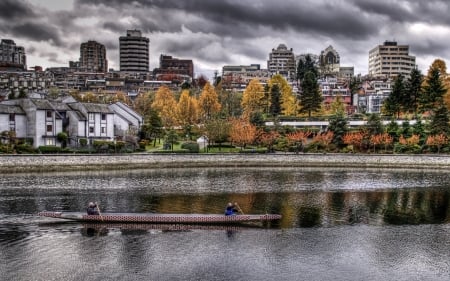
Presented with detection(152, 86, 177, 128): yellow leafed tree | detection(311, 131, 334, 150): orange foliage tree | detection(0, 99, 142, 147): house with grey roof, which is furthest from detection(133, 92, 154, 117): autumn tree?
detection(311, 131, 334, 150): orange foliage tree

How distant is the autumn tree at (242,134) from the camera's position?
9461 cm

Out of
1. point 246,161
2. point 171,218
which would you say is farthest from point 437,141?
point 171,218

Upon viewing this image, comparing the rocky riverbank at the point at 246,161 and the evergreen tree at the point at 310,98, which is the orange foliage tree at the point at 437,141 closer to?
the rocky riverbank at the point at 246,161

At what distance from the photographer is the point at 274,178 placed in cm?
6794

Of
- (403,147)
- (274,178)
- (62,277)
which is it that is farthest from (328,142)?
(62,277)

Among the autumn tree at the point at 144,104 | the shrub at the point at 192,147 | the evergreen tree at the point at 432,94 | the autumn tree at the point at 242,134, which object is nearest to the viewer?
the shrub at the point at 192,147

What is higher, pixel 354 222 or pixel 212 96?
pixel 212 96

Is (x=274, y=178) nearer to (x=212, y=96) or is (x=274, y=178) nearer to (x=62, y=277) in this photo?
(x=62, y=277)

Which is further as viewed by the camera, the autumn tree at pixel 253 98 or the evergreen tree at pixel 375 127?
the autumn tree at pixel 253 98

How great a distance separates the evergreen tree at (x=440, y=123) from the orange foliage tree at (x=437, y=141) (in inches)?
81.6

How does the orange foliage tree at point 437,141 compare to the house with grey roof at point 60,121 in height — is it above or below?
below

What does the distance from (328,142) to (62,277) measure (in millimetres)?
77416

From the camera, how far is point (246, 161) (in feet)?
281

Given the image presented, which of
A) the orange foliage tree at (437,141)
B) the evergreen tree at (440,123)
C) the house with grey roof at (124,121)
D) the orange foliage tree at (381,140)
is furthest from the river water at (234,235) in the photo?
the house with grey roof at (124,121)
